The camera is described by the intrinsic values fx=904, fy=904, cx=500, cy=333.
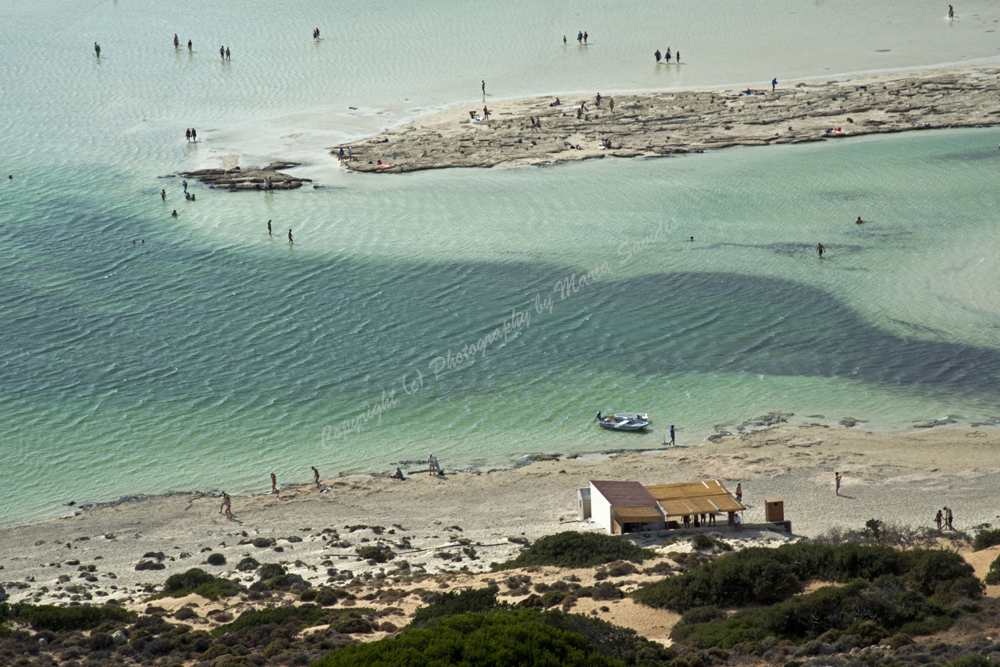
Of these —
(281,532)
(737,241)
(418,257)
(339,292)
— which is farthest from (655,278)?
(281,532)

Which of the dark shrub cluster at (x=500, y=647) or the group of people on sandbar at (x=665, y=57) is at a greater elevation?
the group of people on sandbar at (x=665, y=57)

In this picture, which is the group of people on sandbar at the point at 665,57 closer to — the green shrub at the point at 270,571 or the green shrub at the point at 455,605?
the green shrub at the point at 270,571

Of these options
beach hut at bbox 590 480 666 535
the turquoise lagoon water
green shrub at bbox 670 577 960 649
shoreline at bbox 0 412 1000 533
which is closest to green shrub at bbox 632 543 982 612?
green shrub at bbox 670 577 960 649

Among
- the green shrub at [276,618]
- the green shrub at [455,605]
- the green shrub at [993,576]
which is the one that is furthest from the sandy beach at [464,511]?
the green shrub at [993,576]

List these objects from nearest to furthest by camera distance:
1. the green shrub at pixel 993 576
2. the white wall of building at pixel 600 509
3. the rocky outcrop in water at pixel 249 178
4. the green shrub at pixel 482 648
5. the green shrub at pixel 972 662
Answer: the green shrub at pixel 972 662, the green shrub at pixel 482 648, the green shrub at pixel 993 576, the white wall of building at pixel 600 509, the rocky outcrop in water at pixel 249 178

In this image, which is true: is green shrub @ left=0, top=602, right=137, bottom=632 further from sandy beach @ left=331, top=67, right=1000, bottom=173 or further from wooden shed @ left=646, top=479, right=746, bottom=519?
sandy beach @ left=331, top=67, right=1000, bottom=173

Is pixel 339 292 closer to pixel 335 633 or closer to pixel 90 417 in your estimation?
pixel 90 417
